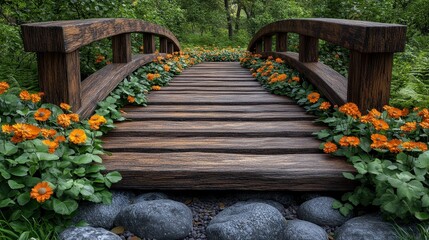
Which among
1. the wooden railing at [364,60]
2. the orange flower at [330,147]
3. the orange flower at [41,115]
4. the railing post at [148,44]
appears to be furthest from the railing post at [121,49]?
the orange flower at [330,147]

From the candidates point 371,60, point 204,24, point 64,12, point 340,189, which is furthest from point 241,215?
point 204,24

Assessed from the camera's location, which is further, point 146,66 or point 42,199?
point 146,66

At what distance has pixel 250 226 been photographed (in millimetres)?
2320

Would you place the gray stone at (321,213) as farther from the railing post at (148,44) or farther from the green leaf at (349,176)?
the railing post at (148,44)

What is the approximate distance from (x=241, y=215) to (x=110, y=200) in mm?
818

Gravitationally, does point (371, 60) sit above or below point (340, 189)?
above

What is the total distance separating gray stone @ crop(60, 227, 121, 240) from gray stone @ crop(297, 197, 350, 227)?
3.68 feet

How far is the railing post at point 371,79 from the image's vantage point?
10.7 feet

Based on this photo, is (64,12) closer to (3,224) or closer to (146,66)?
(146,66)

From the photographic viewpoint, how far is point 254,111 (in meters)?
4.38

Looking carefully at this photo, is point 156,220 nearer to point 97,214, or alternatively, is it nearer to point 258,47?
point 97,214

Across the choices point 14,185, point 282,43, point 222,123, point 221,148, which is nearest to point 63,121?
point 14,185

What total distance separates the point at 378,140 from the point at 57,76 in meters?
2.35

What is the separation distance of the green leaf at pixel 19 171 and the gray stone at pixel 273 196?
4.42 feet
